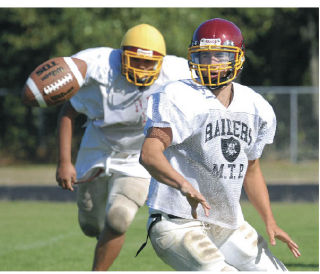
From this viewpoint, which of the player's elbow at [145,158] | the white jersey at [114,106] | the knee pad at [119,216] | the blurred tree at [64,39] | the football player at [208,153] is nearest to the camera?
the player's elbow at [145,158]

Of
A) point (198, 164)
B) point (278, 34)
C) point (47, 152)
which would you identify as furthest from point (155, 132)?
point (278, 34)

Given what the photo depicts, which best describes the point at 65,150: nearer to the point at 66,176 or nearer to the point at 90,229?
the point at 66,176

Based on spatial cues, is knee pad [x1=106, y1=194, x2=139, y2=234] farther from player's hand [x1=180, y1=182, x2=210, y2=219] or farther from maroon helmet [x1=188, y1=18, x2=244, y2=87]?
player's hand [x1=180, y1=182, x2=210, y2=219]

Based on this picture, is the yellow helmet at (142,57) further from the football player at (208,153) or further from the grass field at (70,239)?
the grass field at (70,239)

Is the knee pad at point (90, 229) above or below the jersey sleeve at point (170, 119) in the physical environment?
below

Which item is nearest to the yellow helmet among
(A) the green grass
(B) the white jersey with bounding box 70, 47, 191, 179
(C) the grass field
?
(B) the white jersey with bounding box 70, 47, 191, 179

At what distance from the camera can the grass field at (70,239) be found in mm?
6980

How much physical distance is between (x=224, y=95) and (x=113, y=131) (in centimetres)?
185

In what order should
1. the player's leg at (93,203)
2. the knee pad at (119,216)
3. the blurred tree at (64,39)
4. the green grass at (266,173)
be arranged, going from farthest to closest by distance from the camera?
the blurred tree at (64,39), the green grass at (266,173), the player's leg at (93,203), the knee pad at (119,216)

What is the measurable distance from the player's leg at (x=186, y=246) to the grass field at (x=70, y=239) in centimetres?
279

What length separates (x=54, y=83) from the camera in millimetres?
5633

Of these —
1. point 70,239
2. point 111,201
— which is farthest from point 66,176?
point 70,239

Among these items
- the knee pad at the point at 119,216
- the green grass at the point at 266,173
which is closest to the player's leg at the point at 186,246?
the knee pad at the point at 119,216

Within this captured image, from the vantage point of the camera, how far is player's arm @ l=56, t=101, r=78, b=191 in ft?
18.4
